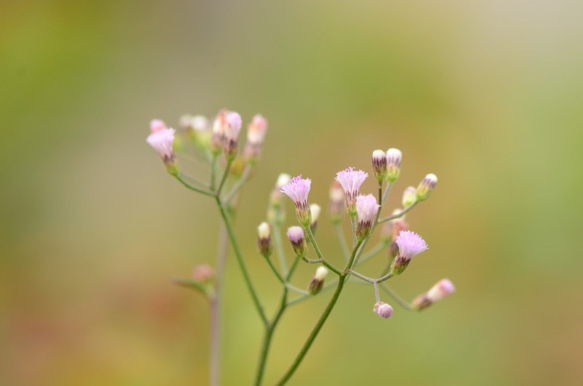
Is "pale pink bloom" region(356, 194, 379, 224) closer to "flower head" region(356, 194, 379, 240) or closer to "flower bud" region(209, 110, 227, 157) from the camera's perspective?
"flower head" region(356, 194, 379, 240)

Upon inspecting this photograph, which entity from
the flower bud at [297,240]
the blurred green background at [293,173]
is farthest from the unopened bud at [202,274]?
the blurred green background at [293,173]

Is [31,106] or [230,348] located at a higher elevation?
[31,106]

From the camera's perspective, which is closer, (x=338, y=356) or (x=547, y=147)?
(x=338, y=356)

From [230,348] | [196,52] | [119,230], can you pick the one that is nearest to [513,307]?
[230,348]

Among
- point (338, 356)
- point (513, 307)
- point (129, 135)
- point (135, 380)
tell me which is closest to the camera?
point (135, 380)

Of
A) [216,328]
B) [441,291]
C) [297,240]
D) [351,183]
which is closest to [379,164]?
[351,183]

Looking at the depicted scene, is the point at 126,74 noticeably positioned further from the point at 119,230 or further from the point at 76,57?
the point at 119,230

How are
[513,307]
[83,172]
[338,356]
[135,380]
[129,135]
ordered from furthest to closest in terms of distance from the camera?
[129,135] < [83,172] < [513,307] < [338,356] < [135,380]

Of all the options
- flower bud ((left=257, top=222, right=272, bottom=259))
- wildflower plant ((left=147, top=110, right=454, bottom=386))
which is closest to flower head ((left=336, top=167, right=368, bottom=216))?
wildflower plant ((left=147, top=110, right=454, bottom=386))

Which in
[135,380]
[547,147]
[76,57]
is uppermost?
[76,57]
